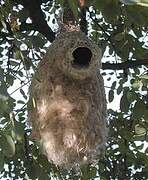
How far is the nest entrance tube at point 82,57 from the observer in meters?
1.79

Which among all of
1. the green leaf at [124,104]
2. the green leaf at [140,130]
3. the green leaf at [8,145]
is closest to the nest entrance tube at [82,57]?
the green leaf at [8,145]

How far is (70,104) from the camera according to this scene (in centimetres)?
177

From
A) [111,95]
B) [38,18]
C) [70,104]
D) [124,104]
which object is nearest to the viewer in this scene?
[70,104]

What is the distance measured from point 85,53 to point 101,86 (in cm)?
Answer: 15

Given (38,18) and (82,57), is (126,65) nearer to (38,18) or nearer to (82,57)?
(38,18)

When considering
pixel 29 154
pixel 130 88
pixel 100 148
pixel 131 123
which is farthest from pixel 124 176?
pixel 100 148

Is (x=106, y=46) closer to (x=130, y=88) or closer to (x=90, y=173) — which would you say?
(x=130, y=88)

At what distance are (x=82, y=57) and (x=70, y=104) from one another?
0.16 metres

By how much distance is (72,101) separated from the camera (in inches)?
69.7

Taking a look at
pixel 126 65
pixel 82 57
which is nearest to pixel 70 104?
pixel 82 57

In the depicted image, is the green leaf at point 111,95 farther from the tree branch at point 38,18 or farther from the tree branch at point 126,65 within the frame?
the tree branch at point 38,18

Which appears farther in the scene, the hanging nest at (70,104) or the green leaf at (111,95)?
the green leaf at (111,95)

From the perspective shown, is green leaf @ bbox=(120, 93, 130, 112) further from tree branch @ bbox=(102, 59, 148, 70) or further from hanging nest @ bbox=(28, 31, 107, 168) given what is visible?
hanging nest @ bbox=(28, 31, 107, 168)

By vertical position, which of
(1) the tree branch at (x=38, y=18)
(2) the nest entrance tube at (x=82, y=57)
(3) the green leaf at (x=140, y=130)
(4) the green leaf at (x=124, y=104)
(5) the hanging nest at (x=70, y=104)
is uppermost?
(1) the tree branch at (x=38, y=18)
